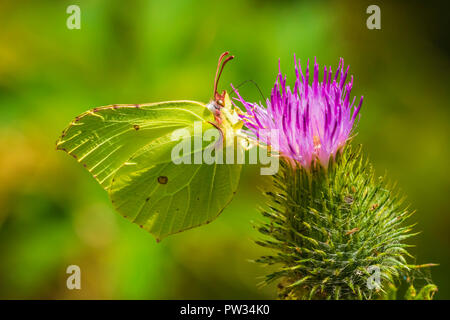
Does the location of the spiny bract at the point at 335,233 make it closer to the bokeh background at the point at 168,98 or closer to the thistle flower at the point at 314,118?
the thistle flower at the point at 314,118

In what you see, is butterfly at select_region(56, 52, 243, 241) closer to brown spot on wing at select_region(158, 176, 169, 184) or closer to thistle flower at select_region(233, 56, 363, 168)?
brown spot on wing at select_region(158, 176, 169, 184)

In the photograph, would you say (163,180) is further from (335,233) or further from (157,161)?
(335,233)

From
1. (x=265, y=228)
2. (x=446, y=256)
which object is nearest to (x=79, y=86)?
(x=265, y=228)

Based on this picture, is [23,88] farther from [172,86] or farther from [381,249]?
[381,249]

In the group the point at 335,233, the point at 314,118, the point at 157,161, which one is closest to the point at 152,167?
the point at 157,161

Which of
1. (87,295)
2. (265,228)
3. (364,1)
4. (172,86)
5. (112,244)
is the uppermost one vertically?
(364,1)

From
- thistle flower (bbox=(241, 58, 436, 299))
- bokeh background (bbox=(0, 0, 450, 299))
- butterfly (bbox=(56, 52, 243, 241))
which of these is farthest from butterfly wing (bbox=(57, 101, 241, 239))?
bokeh background (bbox=(0, 0, 450, 299))

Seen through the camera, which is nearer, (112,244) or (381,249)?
(381,249)
